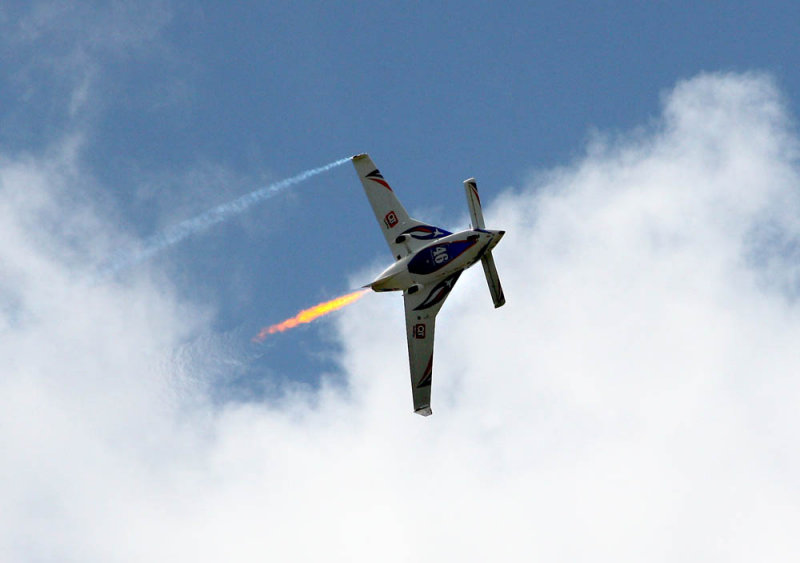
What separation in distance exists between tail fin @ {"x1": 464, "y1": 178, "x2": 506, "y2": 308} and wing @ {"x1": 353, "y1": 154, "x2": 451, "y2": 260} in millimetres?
2346

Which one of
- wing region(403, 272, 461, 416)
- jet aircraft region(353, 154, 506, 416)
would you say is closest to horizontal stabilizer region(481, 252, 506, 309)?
jet aircraft region(353, 154, 506, 416)

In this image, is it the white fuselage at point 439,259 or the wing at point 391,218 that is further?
the wing at point 391,218

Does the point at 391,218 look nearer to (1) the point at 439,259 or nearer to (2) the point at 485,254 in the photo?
(1) the point at 439,259

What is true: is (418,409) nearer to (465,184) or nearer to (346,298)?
(346,298)

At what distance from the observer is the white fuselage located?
70.0 metres

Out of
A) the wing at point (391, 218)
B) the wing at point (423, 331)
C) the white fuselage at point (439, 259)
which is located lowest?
the wing at point (423, 331)

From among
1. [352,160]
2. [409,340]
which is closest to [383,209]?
[352,160]

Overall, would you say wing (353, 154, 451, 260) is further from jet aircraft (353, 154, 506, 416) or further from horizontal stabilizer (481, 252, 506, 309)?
horizontal stabilizer (481, 252, 506, 309)

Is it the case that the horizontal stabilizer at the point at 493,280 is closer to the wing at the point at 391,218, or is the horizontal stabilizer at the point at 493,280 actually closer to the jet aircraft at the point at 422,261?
the jet aircraft at the point at 422,261

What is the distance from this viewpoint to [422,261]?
231 feet

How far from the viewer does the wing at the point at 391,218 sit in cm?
7188

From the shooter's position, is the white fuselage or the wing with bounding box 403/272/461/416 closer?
the white fuselage

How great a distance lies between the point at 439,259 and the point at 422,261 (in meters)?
1.04

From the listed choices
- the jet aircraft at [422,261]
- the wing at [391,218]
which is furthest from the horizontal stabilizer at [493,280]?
the wing at [391,218]
